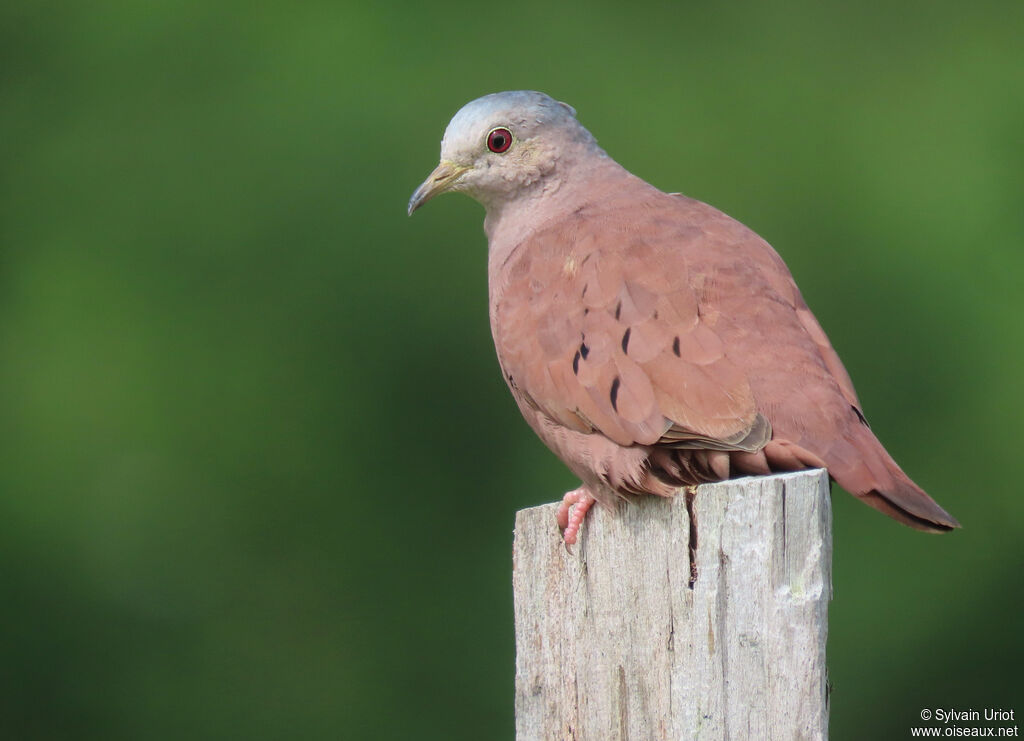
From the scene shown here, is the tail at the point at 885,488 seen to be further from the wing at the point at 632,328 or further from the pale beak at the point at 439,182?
the pale beak at the point at 439,182

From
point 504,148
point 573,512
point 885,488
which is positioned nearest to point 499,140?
point 504,148

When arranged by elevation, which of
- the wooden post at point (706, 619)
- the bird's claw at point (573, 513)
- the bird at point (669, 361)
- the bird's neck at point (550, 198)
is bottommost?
the wooden post at point (706, 619)

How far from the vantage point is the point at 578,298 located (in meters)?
3.87

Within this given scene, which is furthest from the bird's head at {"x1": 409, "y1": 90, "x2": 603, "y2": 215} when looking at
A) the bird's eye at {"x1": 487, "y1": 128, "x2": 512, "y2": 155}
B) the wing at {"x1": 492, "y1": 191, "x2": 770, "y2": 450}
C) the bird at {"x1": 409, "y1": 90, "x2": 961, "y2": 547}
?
the wing at {"x1": 492, "y1": 191, "x2": 770, "y2": 450}

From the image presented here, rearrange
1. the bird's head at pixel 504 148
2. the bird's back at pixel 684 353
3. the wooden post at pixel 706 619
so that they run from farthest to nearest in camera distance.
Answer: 1. the bird's head at pixel 504 148
2. the bird's back at pixel 684 353
3. the wooden post at pixel 706 619

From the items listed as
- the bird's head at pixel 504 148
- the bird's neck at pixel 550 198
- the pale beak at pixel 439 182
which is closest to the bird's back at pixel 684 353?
the bird's neck at pixel 550 198

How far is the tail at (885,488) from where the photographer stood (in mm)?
3100

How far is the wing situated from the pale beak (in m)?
0.65

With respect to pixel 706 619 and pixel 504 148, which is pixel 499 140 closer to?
pixel 504 148

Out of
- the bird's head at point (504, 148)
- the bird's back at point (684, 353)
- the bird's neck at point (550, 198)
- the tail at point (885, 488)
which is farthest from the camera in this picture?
the bird's head at point (504, 148)

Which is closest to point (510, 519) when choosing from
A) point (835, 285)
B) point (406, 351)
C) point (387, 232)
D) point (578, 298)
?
point (406, 351)

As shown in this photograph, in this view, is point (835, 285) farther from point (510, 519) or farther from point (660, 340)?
point (660, 340)

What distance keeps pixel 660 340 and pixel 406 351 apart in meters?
4.82

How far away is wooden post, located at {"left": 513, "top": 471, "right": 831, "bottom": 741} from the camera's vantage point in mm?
2799
